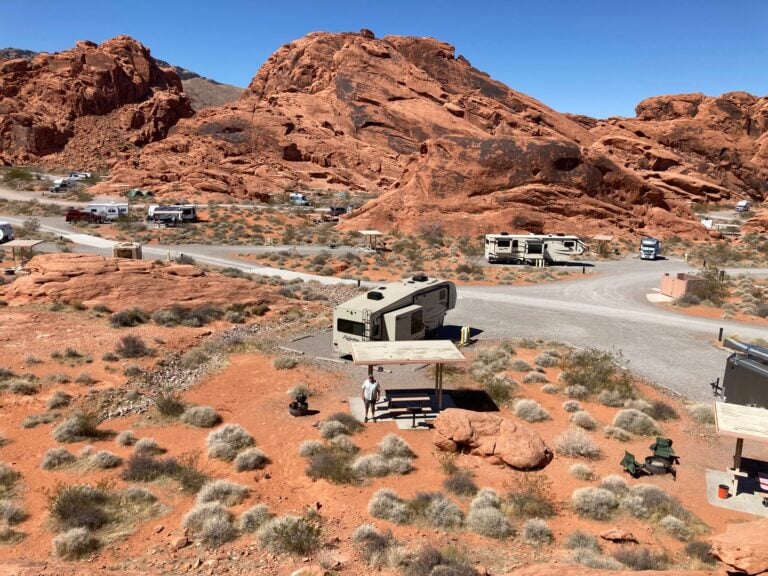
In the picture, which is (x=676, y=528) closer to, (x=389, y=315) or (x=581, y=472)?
(x=581, y=472)

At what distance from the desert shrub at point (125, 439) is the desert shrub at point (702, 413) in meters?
15.3

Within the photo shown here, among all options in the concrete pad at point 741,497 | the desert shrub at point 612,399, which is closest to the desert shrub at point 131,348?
the desert shrub at point 612,399

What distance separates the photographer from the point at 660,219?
53312 millimetres

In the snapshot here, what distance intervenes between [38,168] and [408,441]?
106844mm

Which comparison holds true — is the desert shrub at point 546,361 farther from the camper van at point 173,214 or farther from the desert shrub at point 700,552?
the camper van at point 173,214

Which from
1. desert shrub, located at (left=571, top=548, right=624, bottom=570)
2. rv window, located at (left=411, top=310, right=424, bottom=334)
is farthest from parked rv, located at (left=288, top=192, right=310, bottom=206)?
desert shrub, located at (left=571, top=548, right=624, bottom=570)

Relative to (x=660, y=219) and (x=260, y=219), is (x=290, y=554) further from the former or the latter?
(x=660, y=219)

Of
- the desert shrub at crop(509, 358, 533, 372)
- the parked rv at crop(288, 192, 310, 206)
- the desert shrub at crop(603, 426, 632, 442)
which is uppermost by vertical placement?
the parked rv at crop(288, 192, 310, 206)

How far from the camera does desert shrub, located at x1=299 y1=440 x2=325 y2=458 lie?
12.3m

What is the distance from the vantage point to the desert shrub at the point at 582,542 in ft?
28.7

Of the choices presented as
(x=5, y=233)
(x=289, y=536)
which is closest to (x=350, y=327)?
(x=289, y=536)

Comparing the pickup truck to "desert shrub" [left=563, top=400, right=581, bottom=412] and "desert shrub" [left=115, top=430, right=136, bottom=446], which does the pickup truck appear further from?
"desert shrub" [left=563, top=400, right=581, bottom=412]

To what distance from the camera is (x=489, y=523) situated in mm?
9328

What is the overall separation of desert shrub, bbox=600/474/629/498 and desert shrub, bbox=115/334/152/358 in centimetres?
1539
